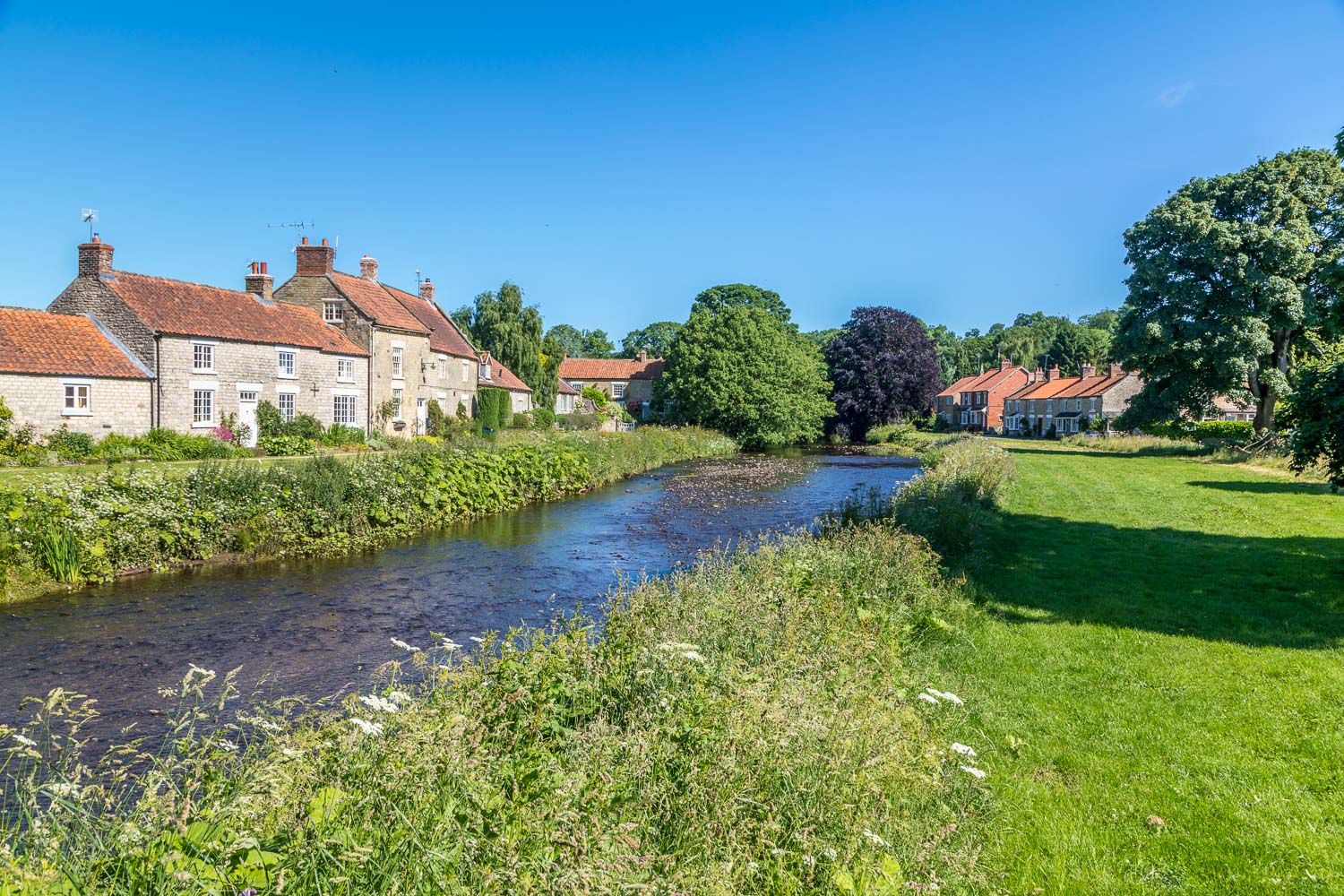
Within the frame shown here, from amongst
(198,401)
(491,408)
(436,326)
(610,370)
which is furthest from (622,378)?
(198,401)

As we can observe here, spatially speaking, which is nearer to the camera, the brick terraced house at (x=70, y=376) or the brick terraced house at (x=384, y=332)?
the brick terraced house at (x=70, y=376)

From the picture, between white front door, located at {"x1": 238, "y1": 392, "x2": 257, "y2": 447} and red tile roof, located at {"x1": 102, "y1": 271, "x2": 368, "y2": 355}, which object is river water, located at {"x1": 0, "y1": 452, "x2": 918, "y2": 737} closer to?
white front door, located at {"x1": 238, "y1": 392, "x2": 257, "y2": 447}

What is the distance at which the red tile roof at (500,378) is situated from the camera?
175 feet

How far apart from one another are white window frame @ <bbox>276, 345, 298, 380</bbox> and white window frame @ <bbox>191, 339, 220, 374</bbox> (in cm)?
291


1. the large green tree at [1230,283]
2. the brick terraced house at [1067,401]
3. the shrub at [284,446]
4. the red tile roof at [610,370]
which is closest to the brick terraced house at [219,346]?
the shrub at [284,446]

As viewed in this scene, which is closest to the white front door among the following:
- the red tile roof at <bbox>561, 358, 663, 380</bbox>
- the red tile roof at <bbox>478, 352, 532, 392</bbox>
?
the red tile roof at <bbox>478, 352, 532, 392</bbox>

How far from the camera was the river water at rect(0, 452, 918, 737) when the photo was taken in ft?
31.7

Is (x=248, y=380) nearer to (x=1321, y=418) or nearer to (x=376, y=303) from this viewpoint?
(x=376, y=303)

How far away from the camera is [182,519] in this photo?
1577 centimetres

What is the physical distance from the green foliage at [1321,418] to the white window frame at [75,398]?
114ft

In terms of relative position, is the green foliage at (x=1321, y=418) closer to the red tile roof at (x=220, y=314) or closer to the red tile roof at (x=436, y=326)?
the red tile roof at (x=220, y=314)

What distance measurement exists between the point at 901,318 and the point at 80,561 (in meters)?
69.4

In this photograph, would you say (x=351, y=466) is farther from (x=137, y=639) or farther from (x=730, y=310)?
(x=730, y=310)

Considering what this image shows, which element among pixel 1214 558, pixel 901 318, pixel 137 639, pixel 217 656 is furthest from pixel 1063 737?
pixel 901 318
